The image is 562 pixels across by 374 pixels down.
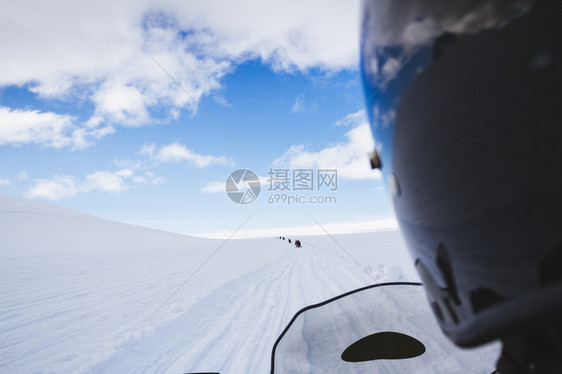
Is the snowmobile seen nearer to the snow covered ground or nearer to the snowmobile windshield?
the snowmobile windshield

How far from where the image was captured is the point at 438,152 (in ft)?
1.84

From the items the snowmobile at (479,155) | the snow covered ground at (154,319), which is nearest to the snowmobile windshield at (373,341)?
the snow covered ground at (154,319)

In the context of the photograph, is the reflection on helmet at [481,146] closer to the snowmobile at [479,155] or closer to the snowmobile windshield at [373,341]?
the snowmobile at [479,155]

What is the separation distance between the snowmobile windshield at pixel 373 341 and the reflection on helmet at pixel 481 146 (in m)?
0.83

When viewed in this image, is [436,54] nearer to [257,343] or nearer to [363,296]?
[363,296]

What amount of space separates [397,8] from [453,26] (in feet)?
0.53

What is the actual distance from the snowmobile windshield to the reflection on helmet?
0.83 meters

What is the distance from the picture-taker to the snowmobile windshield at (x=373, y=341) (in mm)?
1246

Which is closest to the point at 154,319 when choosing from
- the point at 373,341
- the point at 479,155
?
the point at 373,341

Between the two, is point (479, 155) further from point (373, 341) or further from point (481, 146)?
point (373, 341)

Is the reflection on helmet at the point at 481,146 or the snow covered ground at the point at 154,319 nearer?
the reflection on helmet at the point at 481,146

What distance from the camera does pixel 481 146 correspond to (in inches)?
19.1

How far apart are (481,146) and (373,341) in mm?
1300

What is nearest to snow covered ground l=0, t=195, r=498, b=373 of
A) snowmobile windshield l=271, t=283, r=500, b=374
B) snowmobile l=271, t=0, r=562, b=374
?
snowmobile windshield l=271, t=283, r=500, b=374
